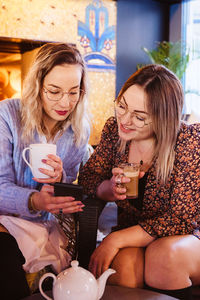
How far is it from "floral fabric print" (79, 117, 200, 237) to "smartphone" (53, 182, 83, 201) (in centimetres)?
38

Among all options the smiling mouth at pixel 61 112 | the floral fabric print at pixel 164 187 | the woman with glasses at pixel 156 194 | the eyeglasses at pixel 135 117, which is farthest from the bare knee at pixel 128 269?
the smiling mouth at pixel 61 112

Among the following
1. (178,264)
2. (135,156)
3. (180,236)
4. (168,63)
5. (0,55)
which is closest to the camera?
(178,264)

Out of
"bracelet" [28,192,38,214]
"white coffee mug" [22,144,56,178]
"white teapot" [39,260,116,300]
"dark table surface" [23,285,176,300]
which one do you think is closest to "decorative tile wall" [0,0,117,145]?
"bracelet" [28,192,38,214]

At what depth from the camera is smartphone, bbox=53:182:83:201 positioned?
4.70 ft

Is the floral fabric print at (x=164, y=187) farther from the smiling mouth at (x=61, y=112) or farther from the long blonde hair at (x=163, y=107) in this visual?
the smiling mouth at (x=61, y=112)

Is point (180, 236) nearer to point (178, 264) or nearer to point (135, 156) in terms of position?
point (178, 264)

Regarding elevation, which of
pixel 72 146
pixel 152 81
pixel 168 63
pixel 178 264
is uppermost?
pixel 168 63

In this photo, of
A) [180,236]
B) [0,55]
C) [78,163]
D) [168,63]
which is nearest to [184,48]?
[168,63]

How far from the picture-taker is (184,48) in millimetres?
5738

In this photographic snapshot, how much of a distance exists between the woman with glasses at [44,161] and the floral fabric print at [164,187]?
0.42 feet

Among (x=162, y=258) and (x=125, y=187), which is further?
(x=125, y=187)

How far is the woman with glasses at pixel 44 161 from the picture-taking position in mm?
1543

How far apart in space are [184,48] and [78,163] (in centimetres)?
430

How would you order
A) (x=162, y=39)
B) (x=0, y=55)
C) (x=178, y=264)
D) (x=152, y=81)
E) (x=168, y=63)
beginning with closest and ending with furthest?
(x=178, y=264) → (x=152, y=81) → (x=0, y=55) → (x=168, y=63) → (x=162, y=39)
